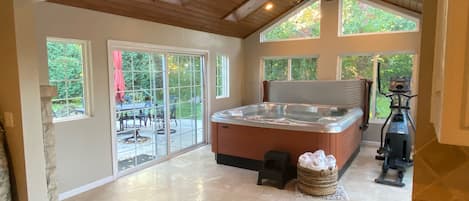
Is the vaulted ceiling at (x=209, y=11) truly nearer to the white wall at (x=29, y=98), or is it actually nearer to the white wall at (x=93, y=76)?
the white wall at (x=93, y=76)

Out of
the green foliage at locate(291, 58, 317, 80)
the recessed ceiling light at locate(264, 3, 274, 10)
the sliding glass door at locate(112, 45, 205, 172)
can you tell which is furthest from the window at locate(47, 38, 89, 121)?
the green foliage at locate(291, 58, 317, 80)

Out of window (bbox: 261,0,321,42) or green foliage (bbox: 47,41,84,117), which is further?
window (bbox: 261,0,321,42)

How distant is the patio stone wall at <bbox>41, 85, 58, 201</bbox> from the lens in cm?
260

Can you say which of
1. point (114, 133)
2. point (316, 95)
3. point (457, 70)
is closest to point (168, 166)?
point (114, 133)

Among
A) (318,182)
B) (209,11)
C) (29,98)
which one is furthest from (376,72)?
(29,98)

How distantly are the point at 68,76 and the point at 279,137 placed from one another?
2.73m

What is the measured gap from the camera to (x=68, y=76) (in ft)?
11.3

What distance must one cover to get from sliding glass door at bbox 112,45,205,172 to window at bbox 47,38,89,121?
0.41 m

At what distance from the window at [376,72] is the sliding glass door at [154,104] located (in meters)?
2.92

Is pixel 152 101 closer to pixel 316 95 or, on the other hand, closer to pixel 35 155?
pixel 35 155

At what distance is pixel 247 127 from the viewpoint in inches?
167

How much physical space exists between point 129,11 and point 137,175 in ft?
7.39

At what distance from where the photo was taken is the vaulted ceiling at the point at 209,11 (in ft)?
12.3

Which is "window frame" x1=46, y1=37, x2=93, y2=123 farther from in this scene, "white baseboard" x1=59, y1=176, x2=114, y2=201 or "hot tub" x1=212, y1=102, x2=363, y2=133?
"hot tub" x1=212, y1=102, x2=363, y2=133
